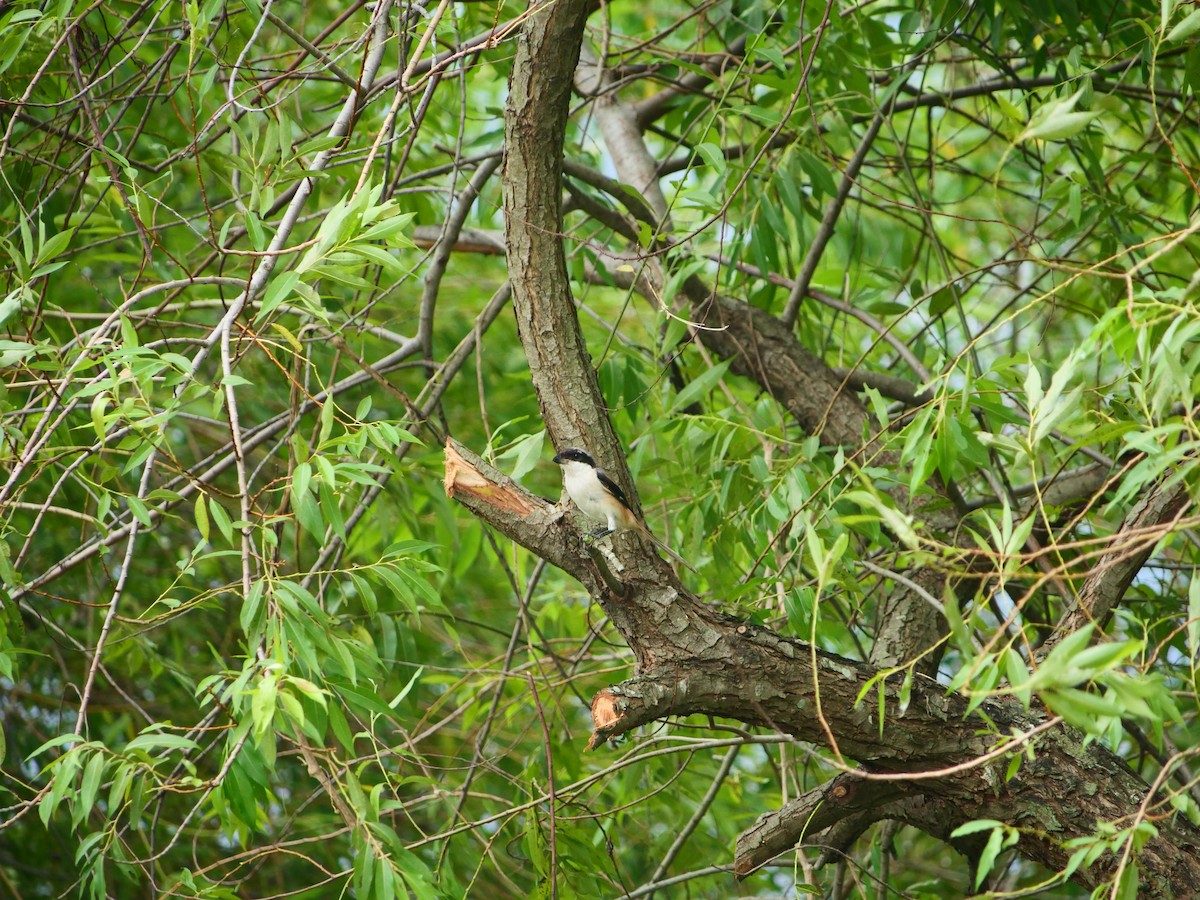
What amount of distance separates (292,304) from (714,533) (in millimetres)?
1367

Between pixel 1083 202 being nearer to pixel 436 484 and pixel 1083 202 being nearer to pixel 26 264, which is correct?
pixel 436 484

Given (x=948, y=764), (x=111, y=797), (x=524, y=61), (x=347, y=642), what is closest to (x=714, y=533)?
(x=948, y=764)

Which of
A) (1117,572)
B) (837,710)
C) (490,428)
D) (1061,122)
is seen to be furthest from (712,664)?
(490,428)

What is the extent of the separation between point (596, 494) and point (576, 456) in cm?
13

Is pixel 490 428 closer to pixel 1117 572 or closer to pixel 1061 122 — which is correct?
pixel 1117 572

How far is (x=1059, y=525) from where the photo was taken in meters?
3.31

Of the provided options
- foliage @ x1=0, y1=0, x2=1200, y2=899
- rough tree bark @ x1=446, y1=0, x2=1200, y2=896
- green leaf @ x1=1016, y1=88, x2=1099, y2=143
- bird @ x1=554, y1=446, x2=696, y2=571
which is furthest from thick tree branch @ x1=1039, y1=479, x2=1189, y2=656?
green leaf @ x1=1016, y1=88, x2=1099, y2=143

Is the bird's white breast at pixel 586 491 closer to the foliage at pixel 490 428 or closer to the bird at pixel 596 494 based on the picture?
the bird at pixel 596 494

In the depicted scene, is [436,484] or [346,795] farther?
[436,484]

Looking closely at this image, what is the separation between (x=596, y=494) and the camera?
2783 mm

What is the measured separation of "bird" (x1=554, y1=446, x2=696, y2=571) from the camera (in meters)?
2.63

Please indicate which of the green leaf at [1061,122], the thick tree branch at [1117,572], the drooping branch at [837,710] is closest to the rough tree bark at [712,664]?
the drooping branch at [837,710]

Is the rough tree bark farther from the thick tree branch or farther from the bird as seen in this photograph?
the thick tree branch

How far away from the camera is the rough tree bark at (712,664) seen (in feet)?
8.08
